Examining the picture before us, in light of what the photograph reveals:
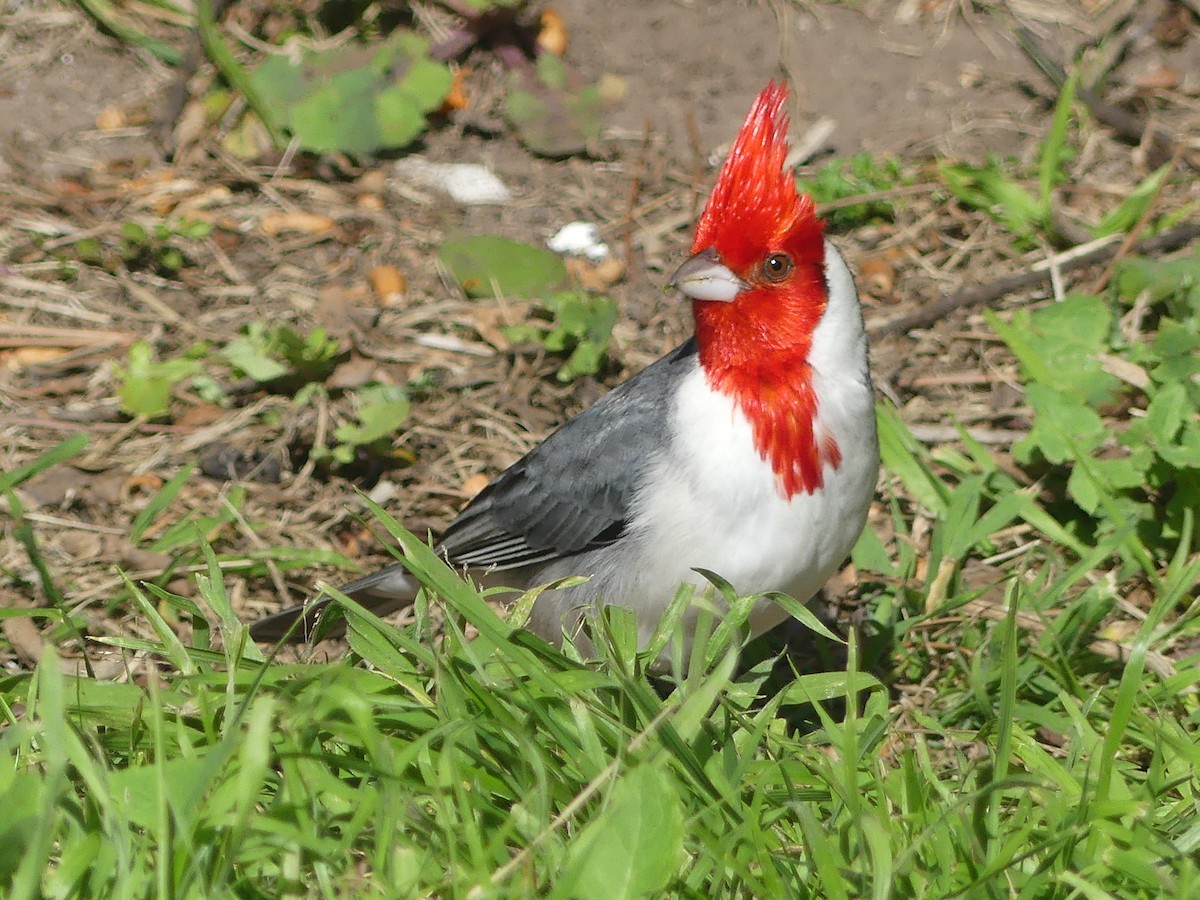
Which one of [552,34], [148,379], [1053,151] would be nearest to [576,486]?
[148,379]

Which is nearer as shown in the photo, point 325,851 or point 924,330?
point 325,851

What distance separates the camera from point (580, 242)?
18.5ft

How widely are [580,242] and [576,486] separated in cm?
214

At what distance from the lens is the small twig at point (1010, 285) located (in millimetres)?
5043

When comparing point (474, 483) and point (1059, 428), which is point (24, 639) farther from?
point (1059, 428)

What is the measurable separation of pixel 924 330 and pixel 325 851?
348cm

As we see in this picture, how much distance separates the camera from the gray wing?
3580 mm

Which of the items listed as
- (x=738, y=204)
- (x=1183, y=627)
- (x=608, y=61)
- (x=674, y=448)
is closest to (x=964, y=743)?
(x=1183, y=627)

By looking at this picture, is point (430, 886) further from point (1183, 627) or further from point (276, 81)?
point (276, 81)

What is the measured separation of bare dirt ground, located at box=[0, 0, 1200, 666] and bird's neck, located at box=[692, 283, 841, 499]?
147cm

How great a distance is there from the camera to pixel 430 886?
2.35 meters

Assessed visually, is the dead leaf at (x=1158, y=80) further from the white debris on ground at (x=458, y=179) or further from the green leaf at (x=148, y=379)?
the green leaf at (x=148, y=379)

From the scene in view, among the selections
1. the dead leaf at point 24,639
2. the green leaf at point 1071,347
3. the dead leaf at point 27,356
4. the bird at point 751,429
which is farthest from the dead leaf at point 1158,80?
the dead leaf at point 24,639

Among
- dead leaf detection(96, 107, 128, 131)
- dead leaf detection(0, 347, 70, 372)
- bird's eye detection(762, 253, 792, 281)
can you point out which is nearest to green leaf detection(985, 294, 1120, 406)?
bird's eye detection(762, 253, 792, 281)
